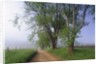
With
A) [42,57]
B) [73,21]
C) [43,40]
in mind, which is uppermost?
[73,21]

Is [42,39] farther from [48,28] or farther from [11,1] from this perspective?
[11,1]

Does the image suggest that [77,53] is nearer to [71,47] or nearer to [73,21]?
[71,47]

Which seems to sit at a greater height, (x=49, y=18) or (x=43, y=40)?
(x=49, y=18)

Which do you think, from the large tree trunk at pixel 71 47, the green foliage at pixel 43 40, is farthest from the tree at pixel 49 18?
the large tree trunk at pixel 71 47

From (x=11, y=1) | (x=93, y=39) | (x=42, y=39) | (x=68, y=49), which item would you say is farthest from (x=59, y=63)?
(x=11, y=1)

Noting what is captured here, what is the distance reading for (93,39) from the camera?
171 cm

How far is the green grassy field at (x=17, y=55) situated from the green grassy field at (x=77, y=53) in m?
0.21

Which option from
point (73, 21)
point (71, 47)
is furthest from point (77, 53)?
point (73, 21)

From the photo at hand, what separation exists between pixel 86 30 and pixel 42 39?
44cm

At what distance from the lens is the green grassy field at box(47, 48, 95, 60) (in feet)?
5.40

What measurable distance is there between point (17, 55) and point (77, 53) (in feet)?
1.87

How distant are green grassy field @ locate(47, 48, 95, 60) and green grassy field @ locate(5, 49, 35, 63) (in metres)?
0.21

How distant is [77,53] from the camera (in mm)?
1688

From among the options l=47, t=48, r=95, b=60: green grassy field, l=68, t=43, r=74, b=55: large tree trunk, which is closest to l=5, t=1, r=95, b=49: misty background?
l=47, t=48, r=95, b=60: green grassy field
